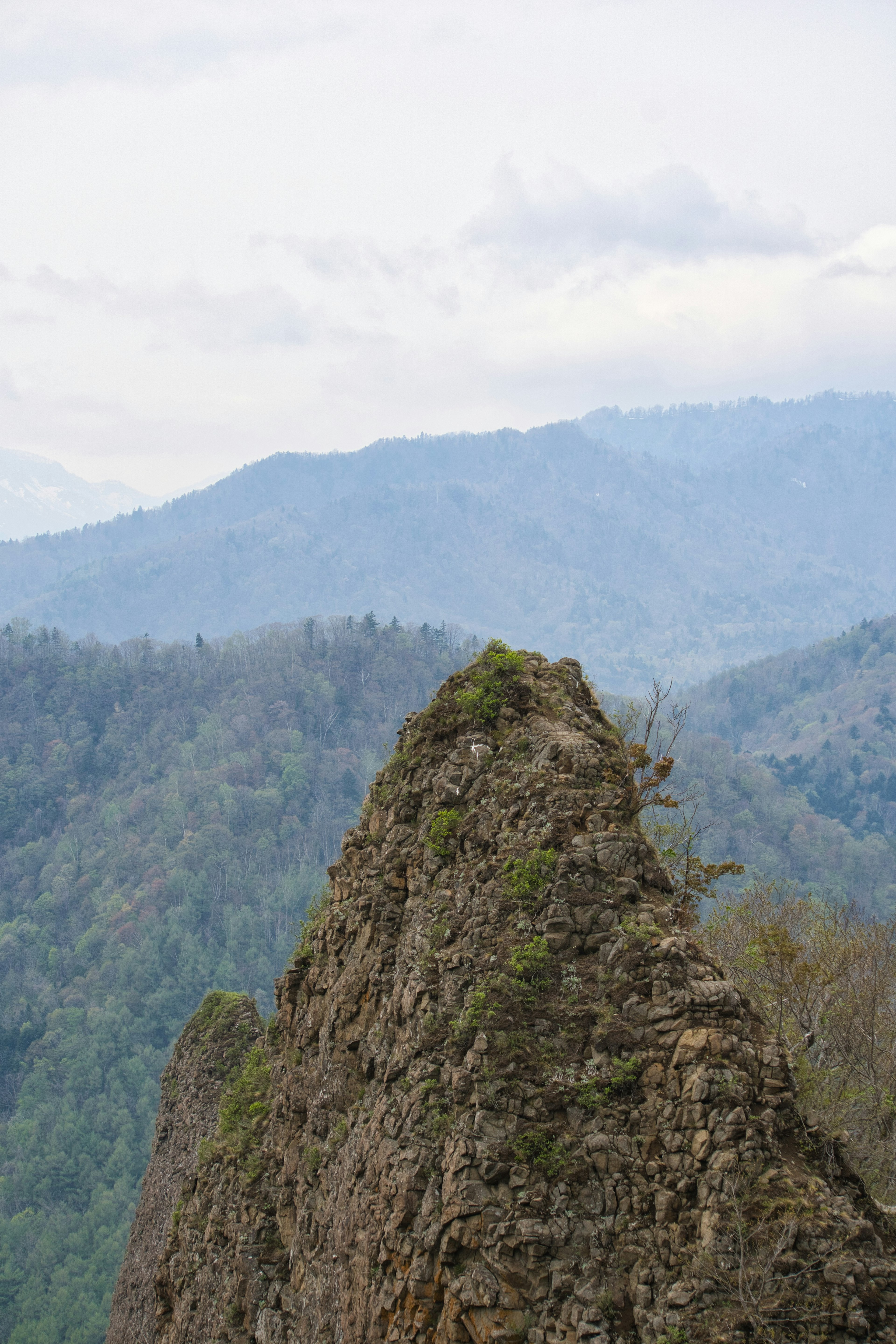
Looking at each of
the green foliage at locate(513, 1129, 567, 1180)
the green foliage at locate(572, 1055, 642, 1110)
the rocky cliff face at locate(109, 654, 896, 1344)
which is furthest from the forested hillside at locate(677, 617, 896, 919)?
the green foliage at locate(513, 1129, 567, 1180)

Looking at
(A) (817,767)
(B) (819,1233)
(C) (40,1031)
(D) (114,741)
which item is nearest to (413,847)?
(B) (819,1233)

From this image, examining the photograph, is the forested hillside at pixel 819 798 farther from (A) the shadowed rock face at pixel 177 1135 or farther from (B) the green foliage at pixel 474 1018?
(B) the green foliage at pixel 474 1018

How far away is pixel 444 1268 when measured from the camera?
23.4ft

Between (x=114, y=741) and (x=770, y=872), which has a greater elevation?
(x=114, y=741)

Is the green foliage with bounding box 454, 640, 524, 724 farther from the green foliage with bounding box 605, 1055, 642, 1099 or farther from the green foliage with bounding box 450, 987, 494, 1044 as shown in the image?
the green foliage with bounding box 605, 1055, 642, 1099

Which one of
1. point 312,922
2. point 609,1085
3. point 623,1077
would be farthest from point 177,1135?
point 623,1077

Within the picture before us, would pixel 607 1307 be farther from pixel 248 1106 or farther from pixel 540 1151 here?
pixel 248 1106

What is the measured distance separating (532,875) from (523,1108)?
6.58 ft

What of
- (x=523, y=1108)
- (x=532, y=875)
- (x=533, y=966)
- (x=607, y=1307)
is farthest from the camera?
(x=532, y=875)

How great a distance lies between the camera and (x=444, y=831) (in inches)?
388

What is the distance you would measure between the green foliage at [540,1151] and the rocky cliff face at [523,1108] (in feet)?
0.07

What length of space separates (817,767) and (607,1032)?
602ft

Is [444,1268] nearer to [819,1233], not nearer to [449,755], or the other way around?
[819,1233]

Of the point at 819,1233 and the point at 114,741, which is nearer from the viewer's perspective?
the point at 819,1233
